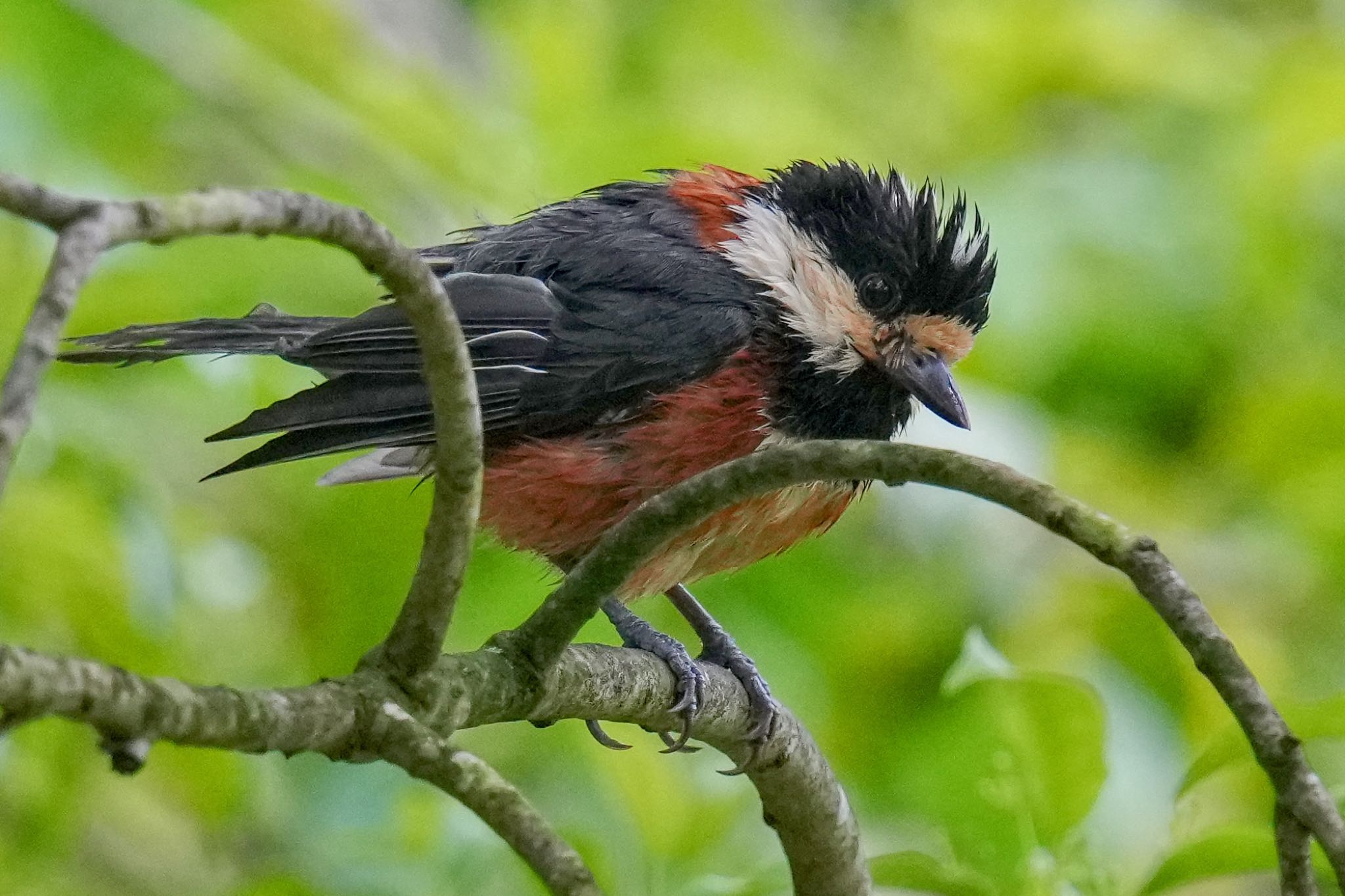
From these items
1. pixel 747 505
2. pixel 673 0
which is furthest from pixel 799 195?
pixel 673 0

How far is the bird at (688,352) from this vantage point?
99.8 inches

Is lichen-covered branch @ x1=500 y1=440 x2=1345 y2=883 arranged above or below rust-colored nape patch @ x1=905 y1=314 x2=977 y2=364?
below

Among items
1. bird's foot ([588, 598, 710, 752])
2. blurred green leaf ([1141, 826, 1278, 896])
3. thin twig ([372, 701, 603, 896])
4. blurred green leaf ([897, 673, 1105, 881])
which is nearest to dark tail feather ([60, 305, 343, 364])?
Answer: bird's foot ([588, 598, 710, 752])

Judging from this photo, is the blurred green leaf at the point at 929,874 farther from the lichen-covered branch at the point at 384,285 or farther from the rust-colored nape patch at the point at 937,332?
the rust-colored nape patch at the point at 937,332

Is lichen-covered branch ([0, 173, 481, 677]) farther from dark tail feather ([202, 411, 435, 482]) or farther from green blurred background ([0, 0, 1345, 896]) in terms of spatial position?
dark tail feather ([202, 411, 435, 482])

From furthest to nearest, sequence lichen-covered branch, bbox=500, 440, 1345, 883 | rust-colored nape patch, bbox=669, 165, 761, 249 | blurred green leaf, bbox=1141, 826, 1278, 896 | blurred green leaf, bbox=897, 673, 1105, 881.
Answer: rust-colored nape patch, bbox=669, 165, 761, 249, blurred green leaf, bbox=897, 673, 1105, 881, blurred green leaf, bbox=1141, 826, 1278, 896, lichen-covered branch, bbox=500, 440, 1345, 883

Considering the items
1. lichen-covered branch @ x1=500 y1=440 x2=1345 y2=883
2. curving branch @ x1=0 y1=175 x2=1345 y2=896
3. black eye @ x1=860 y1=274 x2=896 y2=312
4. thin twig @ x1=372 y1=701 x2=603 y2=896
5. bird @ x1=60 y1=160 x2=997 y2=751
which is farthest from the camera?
black eye @ x1=860 y1=274 x2=896 y2=312

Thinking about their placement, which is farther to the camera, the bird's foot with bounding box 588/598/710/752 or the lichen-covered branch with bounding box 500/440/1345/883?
the bird's foot with bounding box 588/598/710/752

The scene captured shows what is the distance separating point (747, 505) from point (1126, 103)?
278cm

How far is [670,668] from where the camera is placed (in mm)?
2342

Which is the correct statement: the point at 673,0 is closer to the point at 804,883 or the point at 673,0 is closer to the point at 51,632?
the point at 51,632

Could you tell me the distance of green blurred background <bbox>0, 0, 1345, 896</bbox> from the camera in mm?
2453

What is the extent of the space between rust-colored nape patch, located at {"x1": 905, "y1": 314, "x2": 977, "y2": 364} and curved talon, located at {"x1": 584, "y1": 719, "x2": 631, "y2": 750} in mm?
808

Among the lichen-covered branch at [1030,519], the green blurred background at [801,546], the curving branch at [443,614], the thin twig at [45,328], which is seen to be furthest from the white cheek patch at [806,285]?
the thin twig at [45,328]
